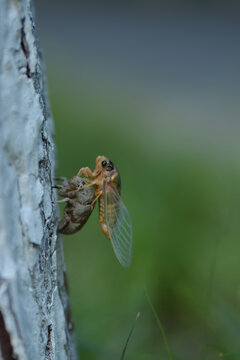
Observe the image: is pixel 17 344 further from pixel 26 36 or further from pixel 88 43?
pixel 88 43

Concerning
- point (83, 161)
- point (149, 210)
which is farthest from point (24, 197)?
point (83, 161)

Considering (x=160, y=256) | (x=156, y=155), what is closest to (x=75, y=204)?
(x=160, y=256)

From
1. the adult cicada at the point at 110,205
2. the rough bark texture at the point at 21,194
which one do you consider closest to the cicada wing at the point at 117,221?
the adult cicada at the point at 110,205

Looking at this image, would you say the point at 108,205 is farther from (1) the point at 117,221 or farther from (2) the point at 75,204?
(2) the point at 75,204

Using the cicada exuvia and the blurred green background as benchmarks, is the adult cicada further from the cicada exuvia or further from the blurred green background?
the blurred green background

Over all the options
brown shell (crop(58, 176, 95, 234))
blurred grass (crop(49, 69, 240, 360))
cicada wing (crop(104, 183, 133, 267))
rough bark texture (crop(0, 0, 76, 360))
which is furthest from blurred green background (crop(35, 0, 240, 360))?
rough bark texture (crop(0, 0, 76, 360))

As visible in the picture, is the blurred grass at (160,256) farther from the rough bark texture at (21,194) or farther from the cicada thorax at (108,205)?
the rough bark texture at (21,194)
